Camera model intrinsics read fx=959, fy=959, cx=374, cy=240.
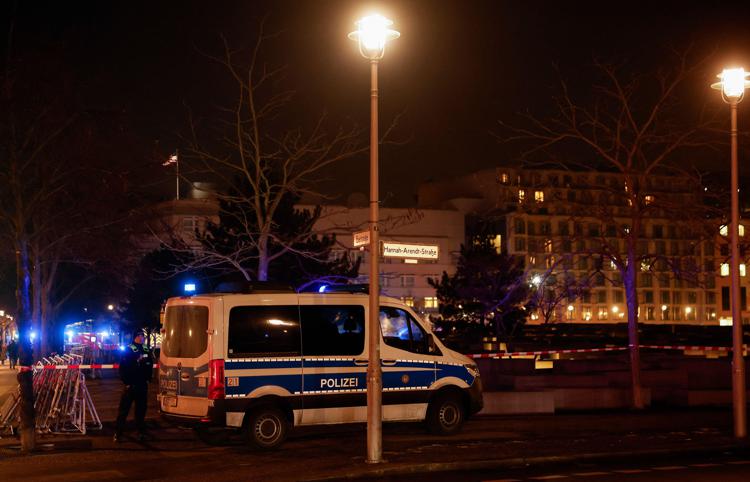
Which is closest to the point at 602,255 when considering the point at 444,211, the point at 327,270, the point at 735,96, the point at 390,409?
the point at 735,96

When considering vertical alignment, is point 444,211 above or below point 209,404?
above

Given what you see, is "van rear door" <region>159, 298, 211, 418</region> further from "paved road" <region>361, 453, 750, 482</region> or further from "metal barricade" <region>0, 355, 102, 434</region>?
"paved road" <region>361, 453, 750, 482</region>

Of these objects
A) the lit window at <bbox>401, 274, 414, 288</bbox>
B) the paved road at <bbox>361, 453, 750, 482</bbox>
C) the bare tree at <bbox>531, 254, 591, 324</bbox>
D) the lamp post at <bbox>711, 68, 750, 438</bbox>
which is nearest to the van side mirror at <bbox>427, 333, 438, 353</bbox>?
the paved road at <bbox>361, 453, 750, 482</bbox>

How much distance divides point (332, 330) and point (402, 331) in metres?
1.34

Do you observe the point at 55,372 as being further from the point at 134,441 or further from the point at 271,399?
the point at 271,399

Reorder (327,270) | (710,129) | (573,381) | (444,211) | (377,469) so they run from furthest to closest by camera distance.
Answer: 1. (444,211)
2. (327,270)
3. (573,381)
4. (710,129)
5. (377,469)

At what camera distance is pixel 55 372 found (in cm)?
1727

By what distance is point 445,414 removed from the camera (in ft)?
52.9

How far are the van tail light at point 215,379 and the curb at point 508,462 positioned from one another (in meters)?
2.45

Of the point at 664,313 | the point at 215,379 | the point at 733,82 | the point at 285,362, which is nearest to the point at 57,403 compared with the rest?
the point at 215,379

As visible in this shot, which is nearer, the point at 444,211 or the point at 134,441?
the point at 134,441

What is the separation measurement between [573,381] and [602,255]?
143 inches

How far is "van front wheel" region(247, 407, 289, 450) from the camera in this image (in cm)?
1434

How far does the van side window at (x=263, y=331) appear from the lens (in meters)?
14.3
